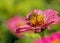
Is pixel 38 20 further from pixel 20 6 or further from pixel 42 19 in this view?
pixel 20 6

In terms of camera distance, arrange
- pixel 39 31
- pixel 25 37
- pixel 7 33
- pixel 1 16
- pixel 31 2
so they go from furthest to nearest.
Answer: pixel 31 2 < pixel 1 16 < pixel 7 33 < pixel 25 37 < pixel 39 31

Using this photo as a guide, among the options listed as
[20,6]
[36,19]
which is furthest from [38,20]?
[20,6]

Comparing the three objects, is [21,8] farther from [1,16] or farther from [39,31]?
[39,31]

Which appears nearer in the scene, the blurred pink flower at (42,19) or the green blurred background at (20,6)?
the blurred pink flower at (42,19)

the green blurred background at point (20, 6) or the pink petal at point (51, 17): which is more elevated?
the green blurred background at point (20, 6)

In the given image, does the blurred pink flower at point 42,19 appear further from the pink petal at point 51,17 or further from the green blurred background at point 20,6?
the green blurred background at point 20,6

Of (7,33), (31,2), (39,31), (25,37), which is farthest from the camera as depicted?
(31,2)

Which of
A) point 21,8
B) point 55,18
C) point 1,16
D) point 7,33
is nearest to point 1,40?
point 7,33

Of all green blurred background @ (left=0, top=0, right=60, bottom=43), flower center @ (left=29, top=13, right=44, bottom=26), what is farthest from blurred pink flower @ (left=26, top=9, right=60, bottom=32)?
green blurred background @ (left=0, top=0, right=60, bottom=43)

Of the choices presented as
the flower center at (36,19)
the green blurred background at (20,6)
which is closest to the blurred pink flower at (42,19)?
the flower center at (36,19)
